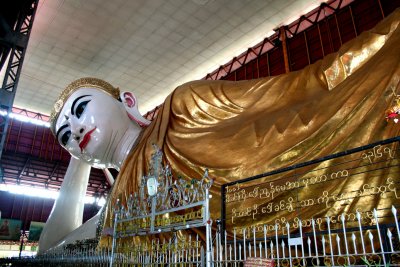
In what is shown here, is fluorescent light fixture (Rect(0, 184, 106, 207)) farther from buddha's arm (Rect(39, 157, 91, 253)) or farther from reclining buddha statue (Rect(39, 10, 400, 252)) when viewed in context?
reclining buddha statue (Rect(39, 10, 400, 252))

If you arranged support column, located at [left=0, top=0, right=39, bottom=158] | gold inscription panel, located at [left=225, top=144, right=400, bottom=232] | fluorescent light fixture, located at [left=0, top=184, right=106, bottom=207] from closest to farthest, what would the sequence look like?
gold inscription panel, located at [left=225, top=144, right=400, bottom=232] < support column, located at [left=0, top=0, right=39, bottom=158] < fluorescent light fixture, located at [left=0, top=184, right=106, bottom=207]

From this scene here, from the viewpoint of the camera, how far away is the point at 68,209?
5.16 metres

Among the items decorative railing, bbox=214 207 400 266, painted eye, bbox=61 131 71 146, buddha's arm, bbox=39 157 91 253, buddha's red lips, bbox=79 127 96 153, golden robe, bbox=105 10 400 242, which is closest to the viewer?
decorative railing, bbox=214 207 400 266

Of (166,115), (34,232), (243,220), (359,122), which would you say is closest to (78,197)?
(166,115)

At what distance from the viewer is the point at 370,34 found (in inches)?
116

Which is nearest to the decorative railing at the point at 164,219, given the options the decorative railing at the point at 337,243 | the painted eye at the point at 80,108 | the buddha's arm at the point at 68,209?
the decorative railing at the point at 337,243

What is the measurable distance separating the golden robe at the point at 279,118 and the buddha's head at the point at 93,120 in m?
0.60

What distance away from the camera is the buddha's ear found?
488cm

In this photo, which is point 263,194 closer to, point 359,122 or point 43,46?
point 359,122

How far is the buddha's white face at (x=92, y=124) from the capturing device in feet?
15.0

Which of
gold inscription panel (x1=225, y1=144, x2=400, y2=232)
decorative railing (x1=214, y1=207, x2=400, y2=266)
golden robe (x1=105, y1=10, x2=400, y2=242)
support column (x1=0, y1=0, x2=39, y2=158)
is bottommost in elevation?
decorative railing (x1=214, y1=207, x2=400, y2=266)

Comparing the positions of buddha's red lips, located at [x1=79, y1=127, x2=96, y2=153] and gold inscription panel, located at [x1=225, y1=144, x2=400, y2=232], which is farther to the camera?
buddha's red lips, located at [x1=79, y1=127, x2=96, y2=153]

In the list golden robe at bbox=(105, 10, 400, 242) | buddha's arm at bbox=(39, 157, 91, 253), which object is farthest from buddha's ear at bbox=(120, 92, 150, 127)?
buddha's arm at bbox=(39, 157, 91, 253)

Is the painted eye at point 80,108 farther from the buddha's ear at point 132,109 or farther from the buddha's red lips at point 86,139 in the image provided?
the buddha's ear at point 132,109
